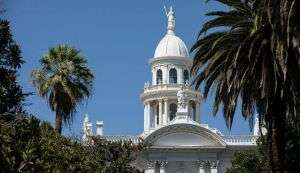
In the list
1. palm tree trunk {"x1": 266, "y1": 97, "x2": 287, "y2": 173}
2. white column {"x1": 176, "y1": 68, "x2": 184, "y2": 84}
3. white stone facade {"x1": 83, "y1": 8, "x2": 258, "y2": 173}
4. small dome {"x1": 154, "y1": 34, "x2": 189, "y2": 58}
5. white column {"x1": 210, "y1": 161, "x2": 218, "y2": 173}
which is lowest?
palm tree trunk {"x1": 266, "y1": 97, "x2": 287, "y2": 173}

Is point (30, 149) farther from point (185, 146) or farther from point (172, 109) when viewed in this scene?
point (172, 109)

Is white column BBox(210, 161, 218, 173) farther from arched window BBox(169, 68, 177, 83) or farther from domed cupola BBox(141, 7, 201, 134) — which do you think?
arched window BBox(169, 68, 177, 83)

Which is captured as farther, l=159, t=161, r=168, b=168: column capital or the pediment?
l=159, t=161, r=168, b=168: column capital

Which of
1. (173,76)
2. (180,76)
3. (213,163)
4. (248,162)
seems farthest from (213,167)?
(248,162)

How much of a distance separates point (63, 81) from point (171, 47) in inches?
1741

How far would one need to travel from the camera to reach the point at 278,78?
942 inches

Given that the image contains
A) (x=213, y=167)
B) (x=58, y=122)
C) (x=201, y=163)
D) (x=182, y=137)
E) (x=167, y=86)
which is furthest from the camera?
(x=167, y=86)

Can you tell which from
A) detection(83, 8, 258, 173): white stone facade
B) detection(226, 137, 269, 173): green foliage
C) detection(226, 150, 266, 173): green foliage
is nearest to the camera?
detection(226, 137, 269, 173): green foliage

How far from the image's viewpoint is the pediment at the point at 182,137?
235 ft

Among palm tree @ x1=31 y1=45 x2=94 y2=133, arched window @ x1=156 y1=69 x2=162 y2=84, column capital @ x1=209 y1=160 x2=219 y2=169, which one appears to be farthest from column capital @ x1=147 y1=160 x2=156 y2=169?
palm tree @ x1=31 y1=45 x2=94 y2=133

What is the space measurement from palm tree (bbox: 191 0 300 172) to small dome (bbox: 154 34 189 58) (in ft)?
189

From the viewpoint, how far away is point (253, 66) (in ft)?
79.3

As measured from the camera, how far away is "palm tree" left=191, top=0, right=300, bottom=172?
77.3 ft

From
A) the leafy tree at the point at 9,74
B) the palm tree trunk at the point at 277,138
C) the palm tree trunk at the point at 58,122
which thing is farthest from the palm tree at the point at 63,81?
the palm tree trunk at the point at 277,138
